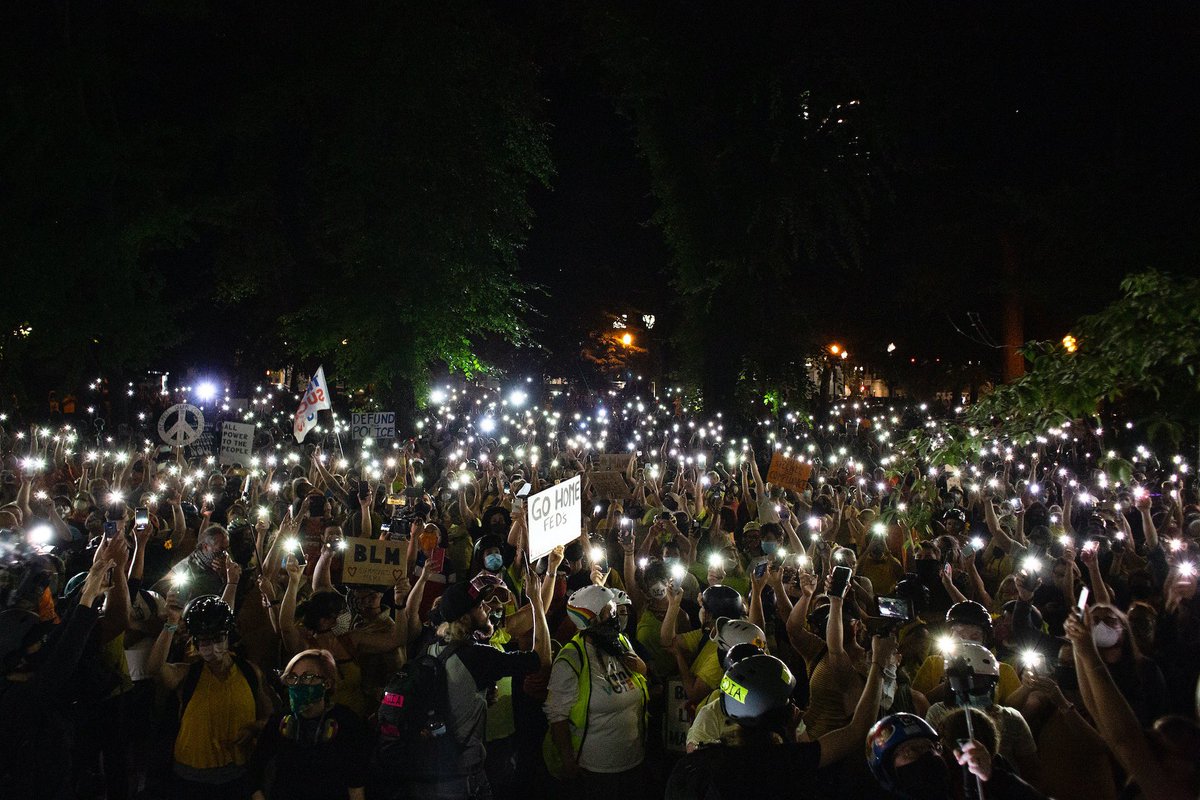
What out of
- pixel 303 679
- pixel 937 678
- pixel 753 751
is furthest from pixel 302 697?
pixel 937 678

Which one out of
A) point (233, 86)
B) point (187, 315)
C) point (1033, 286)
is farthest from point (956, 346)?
point (187, 315)

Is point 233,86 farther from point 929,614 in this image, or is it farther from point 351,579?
point 929,614

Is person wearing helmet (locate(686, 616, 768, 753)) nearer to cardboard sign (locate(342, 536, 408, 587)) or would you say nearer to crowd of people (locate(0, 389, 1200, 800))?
crowd of people (locate(0, 389, 1200, 800))

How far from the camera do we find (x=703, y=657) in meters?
5.51

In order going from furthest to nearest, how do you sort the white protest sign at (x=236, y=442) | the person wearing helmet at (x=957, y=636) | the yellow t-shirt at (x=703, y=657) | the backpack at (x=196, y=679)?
the white protest sign at (x=236, y=442)
the yellow t-shirt at (x=703, y=657)
the person wearing helmet at (x=957, y=636)
the backpack at (x=196, y=679)

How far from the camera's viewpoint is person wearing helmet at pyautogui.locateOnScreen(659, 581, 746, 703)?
5.41 m

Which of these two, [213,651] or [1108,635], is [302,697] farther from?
[1108,635]

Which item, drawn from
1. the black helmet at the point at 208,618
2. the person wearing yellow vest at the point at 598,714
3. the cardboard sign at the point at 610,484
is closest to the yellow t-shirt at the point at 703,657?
the person wearing yellow vest at the point at 598,714

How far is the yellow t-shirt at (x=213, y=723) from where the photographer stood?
4.56 m

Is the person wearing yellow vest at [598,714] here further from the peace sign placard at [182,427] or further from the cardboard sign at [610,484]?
the peace sign placard at [182,427]

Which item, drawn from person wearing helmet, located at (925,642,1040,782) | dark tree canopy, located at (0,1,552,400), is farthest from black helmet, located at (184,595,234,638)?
dark tree canopy, located at (0,1,552,400)

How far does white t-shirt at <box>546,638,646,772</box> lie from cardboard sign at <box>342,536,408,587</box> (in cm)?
181

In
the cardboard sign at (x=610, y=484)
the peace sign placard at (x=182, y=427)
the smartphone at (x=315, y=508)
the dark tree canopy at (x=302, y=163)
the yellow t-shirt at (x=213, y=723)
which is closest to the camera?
the yellow t-shirt at (x=213, y=723)

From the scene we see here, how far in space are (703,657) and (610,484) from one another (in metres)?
4.84
